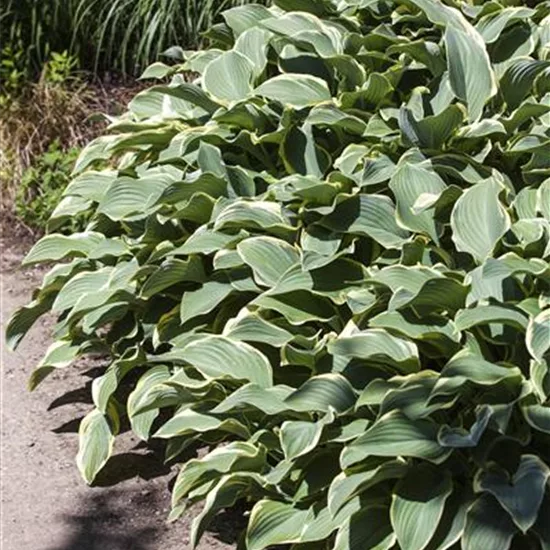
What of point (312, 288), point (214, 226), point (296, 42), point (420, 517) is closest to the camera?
point (420, 517)

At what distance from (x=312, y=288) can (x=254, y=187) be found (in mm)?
640

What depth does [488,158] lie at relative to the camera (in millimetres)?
4383

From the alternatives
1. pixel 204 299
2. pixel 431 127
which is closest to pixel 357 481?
pixel 204 299

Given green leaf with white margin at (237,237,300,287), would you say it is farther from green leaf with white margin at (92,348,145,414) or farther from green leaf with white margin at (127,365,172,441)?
green leaf with white margin at (92,348,145,414)

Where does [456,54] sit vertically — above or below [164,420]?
above

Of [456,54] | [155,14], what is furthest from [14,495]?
[155,14]

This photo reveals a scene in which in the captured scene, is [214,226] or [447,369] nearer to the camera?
[447,369]

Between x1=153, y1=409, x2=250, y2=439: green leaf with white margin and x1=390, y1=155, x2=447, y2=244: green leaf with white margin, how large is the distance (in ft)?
2.57

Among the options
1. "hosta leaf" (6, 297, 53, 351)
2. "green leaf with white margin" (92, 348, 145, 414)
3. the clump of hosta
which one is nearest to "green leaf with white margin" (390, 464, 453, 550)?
the clump of hosta

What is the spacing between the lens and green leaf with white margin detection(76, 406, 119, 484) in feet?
14.6

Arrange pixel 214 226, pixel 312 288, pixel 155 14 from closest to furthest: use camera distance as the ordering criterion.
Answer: pixel 312 288 → pixel 214 226 → pixel 155 14

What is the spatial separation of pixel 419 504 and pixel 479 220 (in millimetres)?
890

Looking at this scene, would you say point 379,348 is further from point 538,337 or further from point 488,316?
point 538,337

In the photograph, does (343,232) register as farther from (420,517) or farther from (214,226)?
(420,517)
